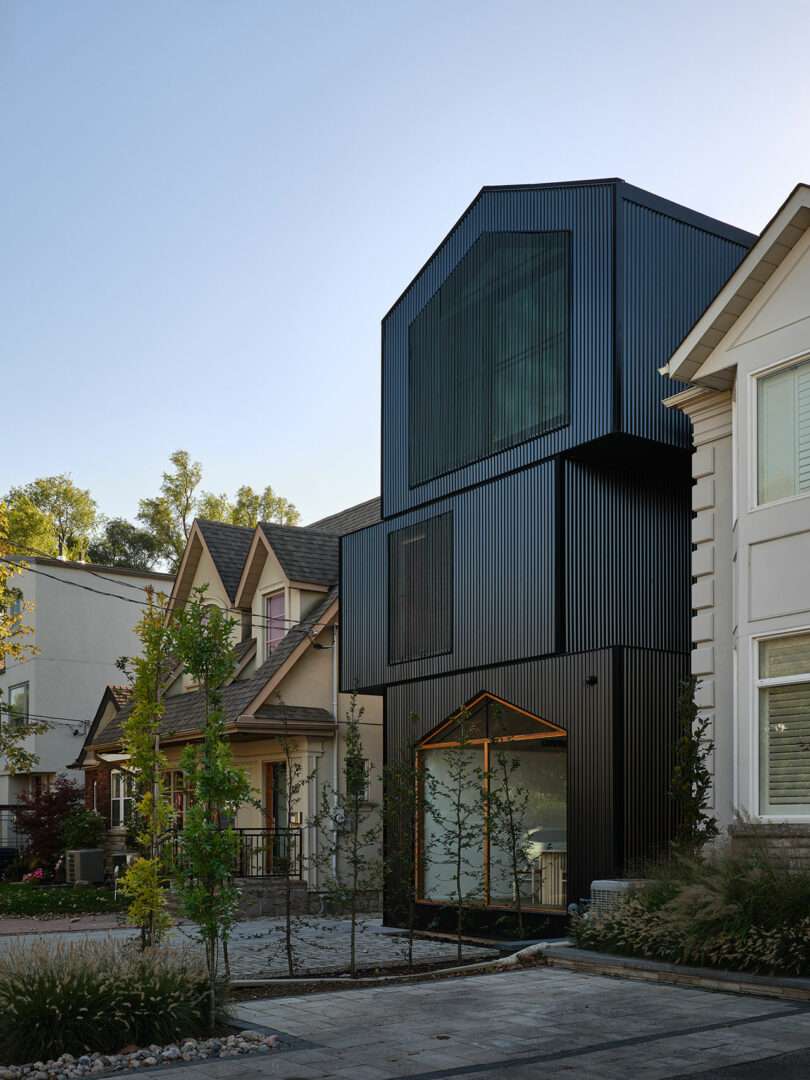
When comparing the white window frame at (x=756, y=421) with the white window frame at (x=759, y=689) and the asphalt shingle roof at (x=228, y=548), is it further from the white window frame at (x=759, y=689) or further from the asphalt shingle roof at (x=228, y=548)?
the asphalt shingle roof at (x=228, y=548)

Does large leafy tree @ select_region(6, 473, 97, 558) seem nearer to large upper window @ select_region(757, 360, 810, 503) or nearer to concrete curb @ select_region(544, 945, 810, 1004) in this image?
large upper window @ select_region(757, 360, 810, 503)

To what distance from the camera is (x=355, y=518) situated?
2770cm

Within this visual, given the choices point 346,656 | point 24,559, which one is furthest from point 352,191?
point 24,559

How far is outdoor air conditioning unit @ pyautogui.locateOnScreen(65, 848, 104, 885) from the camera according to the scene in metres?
27.4

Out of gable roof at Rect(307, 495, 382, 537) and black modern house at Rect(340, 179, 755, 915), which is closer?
black modern house at Rect(340, 179, 755, 915)

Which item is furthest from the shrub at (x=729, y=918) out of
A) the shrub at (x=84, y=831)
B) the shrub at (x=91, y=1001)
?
the shrub at (x=84, y=831)

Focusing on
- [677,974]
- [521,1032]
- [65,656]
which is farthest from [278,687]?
[65,656]

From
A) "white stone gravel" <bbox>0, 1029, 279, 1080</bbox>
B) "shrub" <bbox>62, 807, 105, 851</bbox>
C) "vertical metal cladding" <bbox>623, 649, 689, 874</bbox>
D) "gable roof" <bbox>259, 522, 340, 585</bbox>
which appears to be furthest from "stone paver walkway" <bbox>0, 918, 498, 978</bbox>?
"shrub" <bbox>62, 807, 105, 851</bbox>

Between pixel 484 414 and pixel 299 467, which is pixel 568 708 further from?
pixel 299 467

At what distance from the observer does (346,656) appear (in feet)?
68.8

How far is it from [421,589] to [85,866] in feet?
41.4

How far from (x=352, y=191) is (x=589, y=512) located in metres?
5.12

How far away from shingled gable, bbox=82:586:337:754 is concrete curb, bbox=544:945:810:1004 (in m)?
9.35

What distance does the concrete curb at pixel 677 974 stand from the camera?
412 inches
